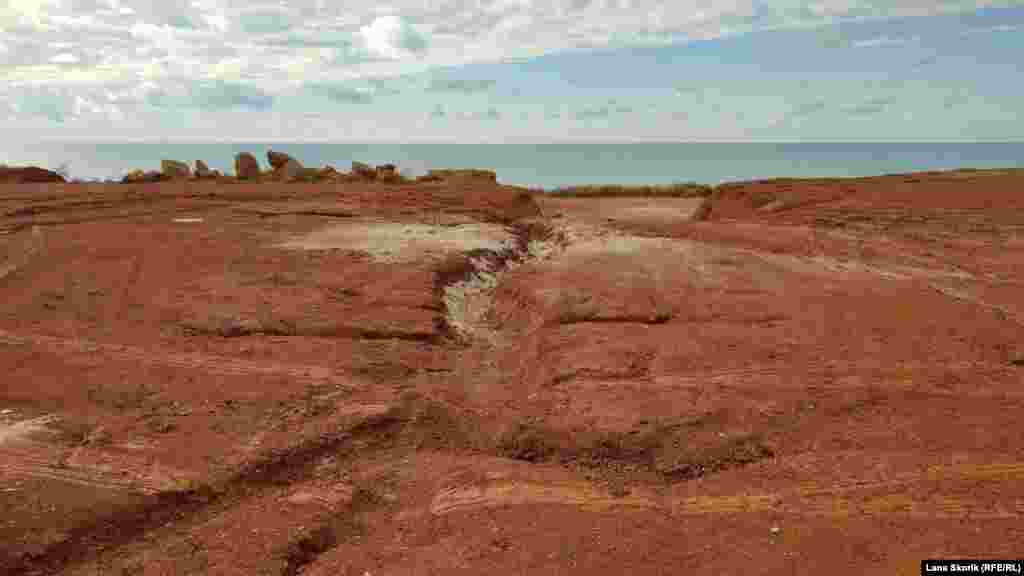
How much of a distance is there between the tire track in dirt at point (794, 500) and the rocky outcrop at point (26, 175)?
25.8 meters

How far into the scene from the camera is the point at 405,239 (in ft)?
43.7

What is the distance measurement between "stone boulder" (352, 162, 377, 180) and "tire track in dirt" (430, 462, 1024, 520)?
70.2ft

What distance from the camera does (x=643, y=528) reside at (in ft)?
15.0

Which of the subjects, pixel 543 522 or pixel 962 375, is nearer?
pixel 543 522

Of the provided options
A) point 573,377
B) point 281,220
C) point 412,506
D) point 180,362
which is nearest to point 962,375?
point 573,377

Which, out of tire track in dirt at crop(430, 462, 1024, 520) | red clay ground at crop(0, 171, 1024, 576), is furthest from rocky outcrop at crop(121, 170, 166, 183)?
tire track in dirt at crop(430, 462, 1024, 520)

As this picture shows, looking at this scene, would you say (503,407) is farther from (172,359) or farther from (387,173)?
(387,173)

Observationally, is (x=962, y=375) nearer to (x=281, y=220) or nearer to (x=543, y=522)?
(x=543, y=522)

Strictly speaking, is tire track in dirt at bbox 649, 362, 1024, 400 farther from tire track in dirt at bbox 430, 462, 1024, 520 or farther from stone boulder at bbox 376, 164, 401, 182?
stone boulder at bbox 376, 164, 401, 182

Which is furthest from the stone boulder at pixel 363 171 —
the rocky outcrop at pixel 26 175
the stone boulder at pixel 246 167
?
the rocky outcrop at pixel 26 175

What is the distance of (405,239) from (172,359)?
6215 millimetres

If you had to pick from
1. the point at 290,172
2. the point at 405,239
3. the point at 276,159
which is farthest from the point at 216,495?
the point at 276,159

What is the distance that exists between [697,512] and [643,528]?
1.34 ft

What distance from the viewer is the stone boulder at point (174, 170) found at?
84.0 feet
